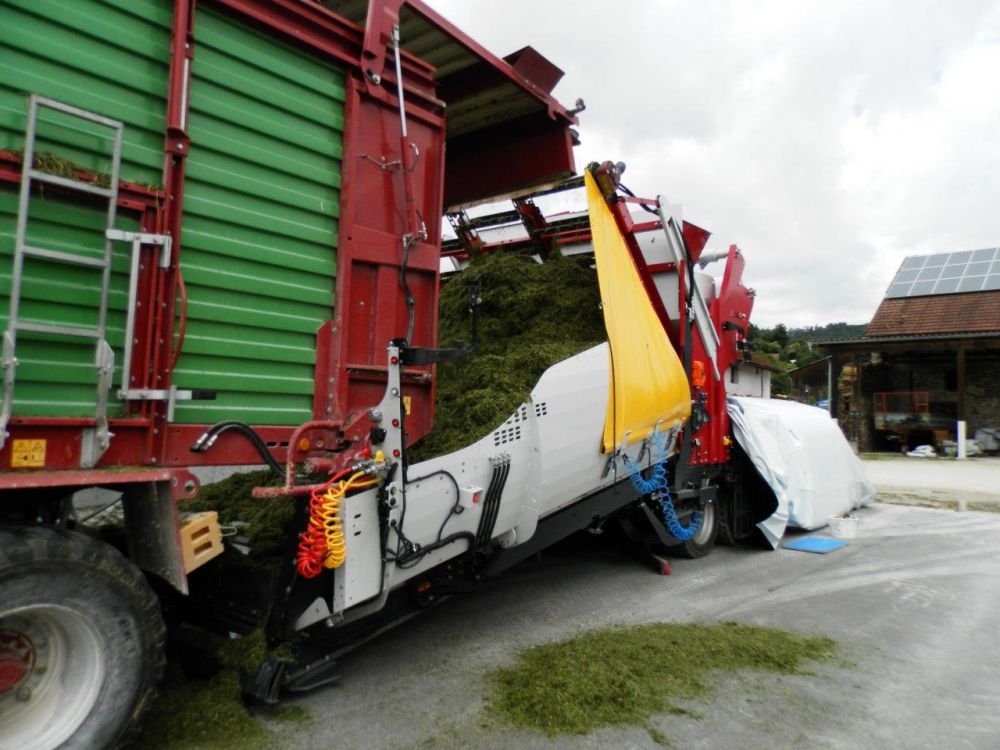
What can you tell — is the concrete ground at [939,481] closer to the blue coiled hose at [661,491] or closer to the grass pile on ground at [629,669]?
the blue coiled hose at [661,491]

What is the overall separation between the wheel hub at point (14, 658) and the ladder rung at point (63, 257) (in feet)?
4.03

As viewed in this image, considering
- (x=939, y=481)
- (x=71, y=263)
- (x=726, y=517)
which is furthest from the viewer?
(x=939, y=481)

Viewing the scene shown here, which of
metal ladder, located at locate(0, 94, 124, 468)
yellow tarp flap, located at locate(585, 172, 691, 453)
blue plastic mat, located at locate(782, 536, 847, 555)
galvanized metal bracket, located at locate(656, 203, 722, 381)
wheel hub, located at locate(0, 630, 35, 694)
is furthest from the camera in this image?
blue plastic mat, located at locate(782, 536, 847, 555)

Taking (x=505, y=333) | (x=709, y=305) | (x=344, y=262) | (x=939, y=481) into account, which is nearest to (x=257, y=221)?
(x=344, y=262)

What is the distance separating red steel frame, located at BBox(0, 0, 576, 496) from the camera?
7.52 ft

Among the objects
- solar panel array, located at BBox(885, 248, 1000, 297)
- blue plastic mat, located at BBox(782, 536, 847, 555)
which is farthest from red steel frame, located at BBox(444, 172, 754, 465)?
solar panel array, located at BBox(885, 248, 1000, 297)

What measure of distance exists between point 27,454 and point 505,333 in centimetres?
295

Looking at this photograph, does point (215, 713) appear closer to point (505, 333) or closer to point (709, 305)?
point (505, 333)

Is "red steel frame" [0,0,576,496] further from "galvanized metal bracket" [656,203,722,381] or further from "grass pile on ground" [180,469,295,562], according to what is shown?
"galvanized metal bracket" [656,203,722,381]

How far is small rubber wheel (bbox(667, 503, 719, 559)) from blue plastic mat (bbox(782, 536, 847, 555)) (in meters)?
0.88

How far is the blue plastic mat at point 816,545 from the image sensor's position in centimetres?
638

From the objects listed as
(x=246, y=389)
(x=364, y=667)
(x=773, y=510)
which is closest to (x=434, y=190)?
(x=246, y=389)

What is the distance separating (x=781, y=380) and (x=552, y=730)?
36.4 m

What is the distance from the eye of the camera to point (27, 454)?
6.72 ft
